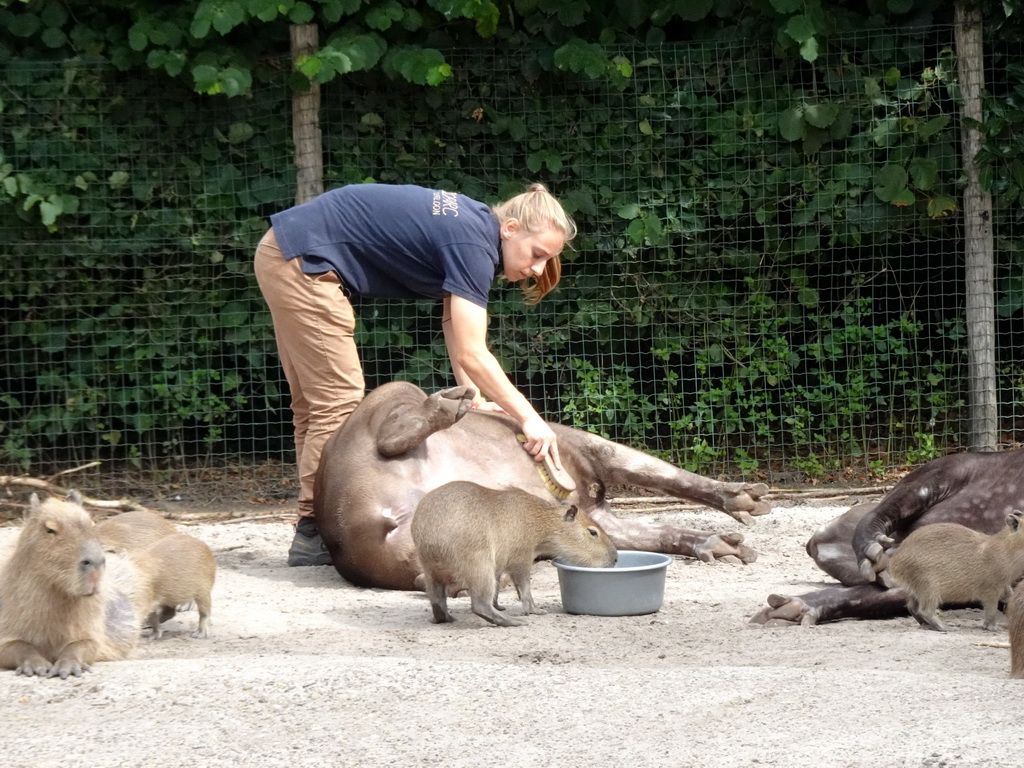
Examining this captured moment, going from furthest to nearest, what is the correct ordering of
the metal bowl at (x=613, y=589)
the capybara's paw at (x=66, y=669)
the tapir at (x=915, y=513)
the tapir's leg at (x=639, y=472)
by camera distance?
the tapir's leg at (x=639, y=472) < the tapir at (x=915, y=513) < the metal bowl at (x=613, y=589) < the capybara's paw at (x=66, y=669)

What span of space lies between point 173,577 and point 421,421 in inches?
58.0

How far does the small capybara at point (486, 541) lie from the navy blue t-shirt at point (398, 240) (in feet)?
3.08

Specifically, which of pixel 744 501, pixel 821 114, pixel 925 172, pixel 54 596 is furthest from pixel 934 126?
pixel 54 596

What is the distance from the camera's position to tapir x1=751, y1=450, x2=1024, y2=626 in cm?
459

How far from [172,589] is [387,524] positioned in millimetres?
1157

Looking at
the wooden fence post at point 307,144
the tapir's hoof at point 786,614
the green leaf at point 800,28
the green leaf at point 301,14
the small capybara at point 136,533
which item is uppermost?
the green leaf at point 301,14

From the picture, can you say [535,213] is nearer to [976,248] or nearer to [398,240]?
[398,240]

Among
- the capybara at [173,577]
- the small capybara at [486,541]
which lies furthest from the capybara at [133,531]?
the small capybara at [486,541]

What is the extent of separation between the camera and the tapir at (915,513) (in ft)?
15.1

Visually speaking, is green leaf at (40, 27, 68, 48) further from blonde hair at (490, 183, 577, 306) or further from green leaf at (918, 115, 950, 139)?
green leaf at (918, 115, 950, 139)

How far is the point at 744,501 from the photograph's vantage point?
5.85 m

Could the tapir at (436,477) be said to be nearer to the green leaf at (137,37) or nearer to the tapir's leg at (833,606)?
the tapir's leg at (833,606)

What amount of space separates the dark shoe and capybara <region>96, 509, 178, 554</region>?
1092 mm

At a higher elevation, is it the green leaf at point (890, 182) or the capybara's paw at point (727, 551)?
the green leaf at point (890, 182)
